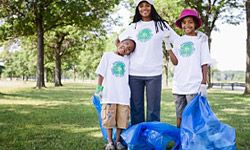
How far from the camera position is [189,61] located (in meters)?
4.33

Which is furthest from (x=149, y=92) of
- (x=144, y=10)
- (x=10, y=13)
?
(x=10, y=13)

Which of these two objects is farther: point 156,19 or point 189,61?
point 156,19

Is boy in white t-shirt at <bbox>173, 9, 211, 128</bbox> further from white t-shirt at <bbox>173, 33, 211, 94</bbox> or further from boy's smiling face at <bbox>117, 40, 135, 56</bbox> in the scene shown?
boy's smiling face at <bbox>117, 40, 135, 56</bbox>

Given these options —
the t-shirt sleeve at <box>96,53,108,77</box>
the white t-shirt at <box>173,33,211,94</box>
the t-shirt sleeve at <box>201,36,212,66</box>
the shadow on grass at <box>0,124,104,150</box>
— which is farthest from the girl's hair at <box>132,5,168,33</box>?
the shadow on grass at <box>0,124,104,150</box>

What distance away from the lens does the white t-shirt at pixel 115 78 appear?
451cm

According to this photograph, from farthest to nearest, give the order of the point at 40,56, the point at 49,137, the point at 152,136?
the point at 40,56
the point at 49,137
the point at 152,136

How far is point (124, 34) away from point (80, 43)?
30.2 m

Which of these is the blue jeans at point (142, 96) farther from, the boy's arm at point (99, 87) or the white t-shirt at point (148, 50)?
the boy's arm at point (99, 87)

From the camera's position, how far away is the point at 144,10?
14.8 ft

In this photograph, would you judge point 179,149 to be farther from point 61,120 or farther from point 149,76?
point 61,120

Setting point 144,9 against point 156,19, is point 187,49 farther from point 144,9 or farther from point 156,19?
point 144,9

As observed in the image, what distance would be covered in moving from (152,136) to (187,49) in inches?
47.4

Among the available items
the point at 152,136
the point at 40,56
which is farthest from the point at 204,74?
the point at 40,56

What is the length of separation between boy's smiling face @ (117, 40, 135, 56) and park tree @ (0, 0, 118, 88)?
17518 millimetres
